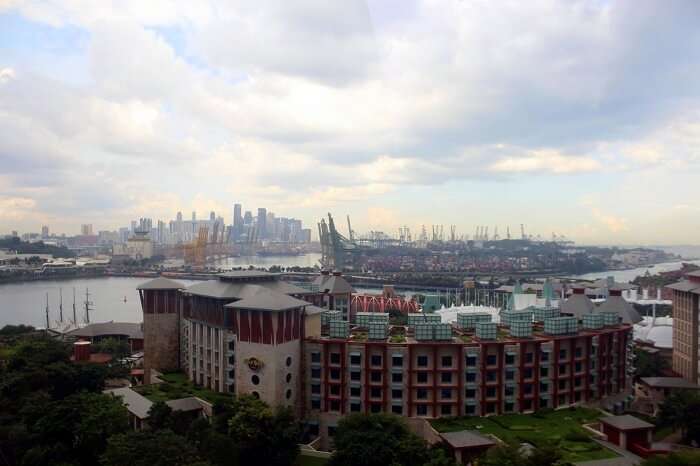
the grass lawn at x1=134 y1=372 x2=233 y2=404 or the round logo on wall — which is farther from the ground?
the round logo on wall

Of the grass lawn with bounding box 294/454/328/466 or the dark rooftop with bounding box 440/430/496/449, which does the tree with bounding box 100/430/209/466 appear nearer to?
the grass lawn with bounding box 294/454/328/466

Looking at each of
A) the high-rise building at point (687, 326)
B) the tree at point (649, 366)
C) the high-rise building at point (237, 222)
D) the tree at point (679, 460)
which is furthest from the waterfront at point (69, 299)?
the high-rise building at point (237, 222)

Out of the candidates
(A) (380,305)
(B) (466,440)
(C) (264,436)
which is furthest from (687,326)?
(A) (380,305)

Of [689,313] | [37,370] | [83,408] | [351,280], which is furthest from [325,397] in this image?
[351,280]

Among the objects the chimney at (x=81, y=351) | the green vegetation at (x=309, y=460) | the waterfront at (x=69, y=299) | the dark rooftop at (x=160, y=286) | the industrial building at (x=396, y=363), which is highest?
the dark rooftop at (x=160, y=286)

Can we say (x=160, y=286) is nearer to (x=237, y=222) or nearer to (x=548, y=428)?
(x=548, y=428)

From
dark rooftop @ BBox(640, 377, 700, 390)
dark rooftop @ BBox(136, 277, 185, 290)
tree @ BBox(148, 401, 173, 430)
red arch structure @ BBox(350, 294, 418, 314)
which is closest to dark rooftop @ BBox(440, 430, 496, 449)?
tree @ BBox(148, 401, 173, 430)

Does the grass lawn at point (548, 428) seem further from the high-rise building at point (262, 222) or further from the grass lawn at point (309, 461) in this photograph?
the high-rise building at point (262, 222)
